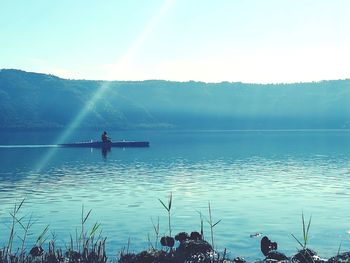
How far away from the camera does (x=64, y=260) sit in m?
23.0

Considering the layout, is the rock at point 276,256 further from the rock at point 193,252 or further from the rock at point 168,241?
the rock at point 168,241

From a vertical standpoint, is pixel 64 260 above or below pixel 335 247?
above

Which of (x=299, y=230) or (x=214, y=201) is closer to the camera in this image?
(x=299, y=230)

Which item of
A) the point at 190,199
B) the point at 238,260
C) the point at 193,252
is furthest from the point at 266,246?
the point at 190,199

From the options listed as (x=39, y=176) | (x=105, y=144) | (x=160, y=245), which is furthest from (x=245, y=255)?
(x=105, y=144)

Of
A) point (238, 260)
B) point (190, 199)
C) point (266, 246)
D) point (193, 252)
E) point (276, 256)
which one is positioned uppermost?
point (193, 252)

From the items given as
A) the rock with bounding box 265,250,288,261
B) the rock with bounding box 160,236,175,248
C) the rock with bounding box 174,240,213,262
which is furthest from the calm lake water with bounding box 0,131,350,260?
the rock with bounding box 174,240,213,262

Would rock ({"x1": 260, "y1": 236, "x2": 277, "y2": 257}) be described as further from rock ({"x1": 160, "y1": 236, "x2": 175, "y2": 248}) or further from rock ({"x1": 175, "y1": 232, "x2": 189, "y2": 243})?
rock ({"x1": 160, "y1": 236, "x2": 175, "y2": 248})

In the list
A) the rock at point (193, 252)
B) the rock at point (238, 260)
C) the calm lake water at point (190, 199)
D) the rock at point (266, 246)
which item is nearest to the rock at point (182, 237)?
the calm lake water at point (190, 199)

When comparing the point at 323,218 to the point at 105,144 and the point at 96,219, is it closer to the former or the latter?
the point at 96,219

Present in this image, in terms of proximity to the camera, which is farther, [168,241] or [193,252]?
[168,241]

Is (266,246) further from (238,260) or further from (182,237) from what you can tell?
(182,237)

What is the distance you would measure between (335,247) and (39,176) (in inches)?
2221

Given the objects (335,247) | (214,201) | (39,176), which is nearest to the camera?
(335,247)
